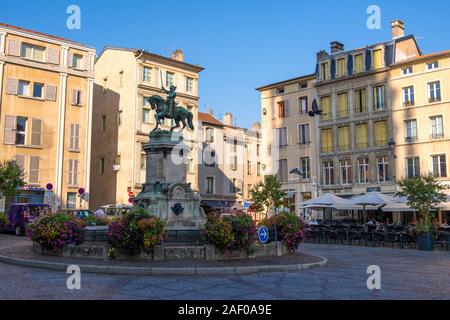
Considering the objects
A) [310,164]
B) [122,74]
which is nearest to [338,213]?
[310,164]

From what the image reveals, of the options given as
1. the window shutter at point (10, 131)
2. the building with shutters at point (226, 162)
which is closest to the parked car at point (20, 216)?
the window shutter at point (10, 131)

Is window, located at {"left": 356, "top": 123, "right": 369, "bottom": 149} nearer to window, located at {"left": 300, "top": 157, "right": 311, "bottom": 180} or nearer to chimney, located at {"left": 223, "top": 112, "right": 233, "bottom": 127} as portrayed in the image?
window, located at {"left": 300, "top": 157, "right": 311, "bottom": 180}

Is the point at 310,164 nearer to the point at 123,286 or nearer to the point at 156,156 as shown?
the point at 156,156

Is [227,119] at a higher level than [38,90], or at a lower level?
higher

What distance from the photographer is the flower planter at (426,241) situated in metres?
18.9

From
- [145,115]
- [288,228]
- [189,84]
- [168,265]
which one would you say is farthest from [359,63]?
[168,265]

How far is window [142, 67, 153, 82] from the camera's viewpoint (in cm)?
4266

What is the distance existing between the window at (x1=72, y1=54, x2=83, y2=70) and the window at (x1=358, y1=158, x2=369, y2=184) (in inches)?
946

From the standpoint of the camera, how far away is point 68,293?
8031 millimetres

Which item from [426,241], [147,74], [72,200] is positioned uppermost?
[147,74]

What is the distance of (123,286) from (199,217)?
321 inches

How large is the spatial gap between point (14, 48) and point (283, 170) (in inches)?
961

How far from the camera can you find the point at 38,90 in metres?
36.4

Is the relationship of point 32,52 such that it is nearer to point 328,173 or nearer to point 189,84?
point 189,84
